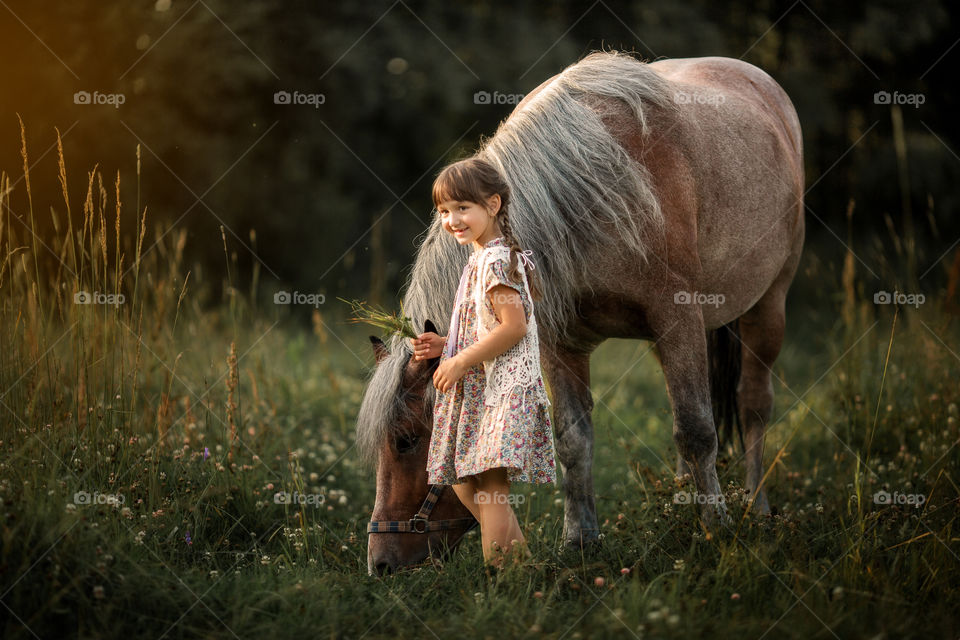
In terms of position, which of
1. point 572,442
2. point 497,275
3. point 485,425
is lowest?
point 572,442

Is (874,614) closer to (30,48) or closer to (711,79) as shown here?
(711,79)

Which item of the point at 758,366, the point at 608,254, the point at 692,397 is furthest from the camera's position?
the point at 758,366

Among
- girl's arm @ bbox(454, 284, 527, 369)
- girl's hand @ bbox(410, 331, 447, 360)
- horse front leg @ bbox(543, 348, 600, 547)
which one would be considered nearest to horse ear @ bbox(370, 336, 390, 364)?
girl's hand @ bbox(410, 331, 447, 360)

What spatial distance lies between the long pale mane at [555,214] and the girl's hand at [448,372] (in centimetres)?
20

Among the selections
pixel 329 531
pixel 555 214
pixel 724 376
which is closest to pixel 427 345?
pixel 555 214

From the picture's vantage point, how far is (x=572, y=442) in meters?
4.11

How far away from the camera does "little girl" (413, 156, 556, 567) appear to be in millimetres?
3012

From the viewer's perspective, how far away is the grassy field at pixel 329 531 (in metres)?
2.79

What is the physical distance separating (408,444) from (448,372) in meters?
0.41

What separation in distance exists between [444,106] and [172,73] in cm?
373

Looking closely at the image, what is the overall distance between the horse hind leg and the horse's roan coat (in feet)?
1.74

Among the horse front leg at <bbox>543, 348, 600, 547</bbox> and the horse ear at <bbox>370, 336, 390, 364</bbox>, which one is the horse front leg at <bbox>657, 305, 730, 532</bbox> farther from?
the horse ear at <bbox>370, 336, 390, 364</bbox>

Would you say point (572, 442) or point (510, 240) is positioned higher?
point (510, 240)

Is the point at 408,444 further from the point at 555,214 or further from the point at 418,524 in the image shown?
the point at 555,214
